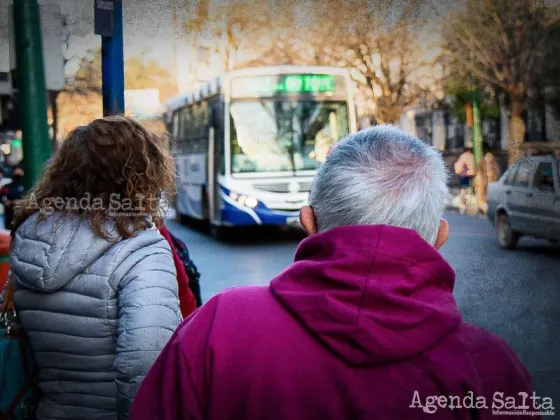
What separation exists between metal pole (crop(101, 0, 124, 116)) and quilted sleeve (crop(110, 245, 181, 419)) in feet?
11.8

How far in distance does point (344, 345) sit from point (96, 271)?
101cm

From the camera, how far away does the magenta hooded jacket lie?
1.38 m

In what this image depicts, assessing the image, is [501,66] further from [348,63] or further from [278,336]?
[278,336]

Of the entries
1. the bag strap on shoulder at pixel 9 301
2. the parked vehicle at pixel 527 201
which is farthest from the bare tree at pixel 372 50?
the bag strap on shoulder at pixel 9 301

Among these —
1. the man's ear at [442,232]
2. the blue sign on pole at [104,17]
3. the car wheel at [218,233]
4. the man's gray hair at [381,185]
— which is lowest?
the car wheel at [218,233]

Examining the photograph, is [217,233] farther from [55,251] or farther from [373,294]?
[373,294]

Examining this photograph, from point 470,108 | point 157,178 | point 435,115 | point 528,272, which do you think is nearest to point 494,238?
point 528,272

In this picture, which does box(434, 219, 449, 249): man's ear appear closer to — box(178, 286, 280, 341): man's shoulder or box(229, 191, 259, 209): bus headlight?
box(178, 286, 280, 341): man's shoulder

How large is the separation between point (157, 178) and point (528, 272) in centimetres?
923

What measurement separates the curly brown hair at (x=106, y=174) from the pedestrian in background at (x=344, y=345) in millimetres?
867

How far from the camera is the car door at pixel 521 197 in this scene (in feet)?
41.0

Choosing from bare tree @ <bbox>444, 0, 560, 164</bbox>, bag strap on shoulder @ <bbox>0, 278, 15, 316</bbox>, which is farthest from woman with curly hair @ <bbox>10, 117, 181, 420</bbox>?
bare tree @ <bbox>444, 0, 560, 164</bbox>

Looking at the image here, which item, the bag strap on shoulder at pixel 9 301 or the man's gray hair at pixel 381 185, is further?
the bag strap on shoulder at pixel 9 301

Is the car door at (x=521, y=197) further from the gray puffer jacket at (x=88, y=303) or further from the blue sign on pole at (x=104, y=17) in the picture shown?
the gray puffer jacket at (x=88, y=303)
